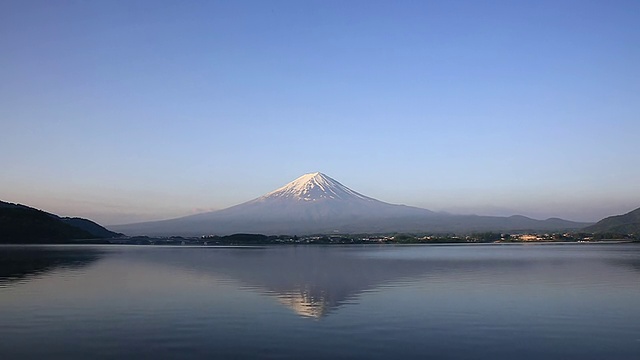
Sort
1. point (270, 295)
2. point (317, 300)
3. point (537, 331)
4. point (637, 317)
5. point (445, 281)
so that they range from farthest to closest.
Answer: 1. point (445, 281)
2. point (270, 295)
3. point (317, 300)
4. point (637, 317)
5. point (537, 331)

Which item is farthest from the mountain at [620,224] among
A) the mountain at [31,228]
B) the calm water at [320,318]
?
the calm water at [320,318]

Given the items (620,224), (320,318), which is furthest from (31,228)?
(620,224)

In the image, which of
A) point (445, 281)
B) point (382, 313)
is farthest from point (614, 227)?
point (382, 313)

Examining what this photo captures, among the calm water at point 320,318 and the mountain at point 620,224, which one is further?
the mountain at point 620,224

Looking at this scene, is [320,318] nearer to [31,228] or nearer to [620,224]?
[31,228]

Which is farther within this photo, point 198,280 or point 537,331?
point 198,280

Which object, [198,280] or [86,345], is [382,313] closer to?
[86,345]

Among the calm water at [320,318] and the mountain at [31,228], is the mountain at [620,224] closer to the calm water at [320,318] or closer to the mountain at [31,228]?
the mountain at [31,228]

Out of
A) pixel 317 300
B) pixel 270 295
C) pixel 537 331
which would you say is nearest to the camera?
pixel 537 331
